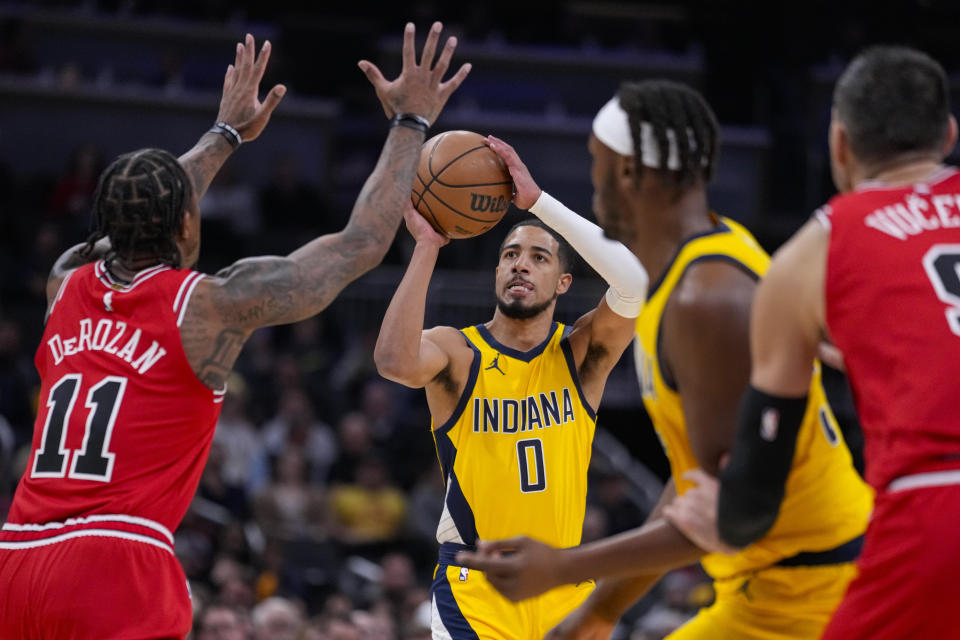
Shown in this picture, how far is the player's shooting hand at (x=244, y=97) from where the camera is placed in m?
5.59

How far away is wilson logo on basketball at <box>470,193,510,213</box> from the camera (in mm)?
5797

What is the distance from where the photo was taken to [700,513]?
3.41 m

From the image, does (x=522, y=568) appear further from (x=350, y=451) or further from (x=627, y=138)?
(x=350, y=451)

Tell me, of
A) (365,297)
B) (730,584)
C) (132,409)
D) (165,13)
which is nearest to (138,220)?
(132,409)

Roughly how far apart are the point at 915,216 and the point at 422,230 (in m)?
3.15

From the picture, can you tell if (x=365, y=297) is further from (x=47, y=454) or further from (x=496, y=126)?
(x=47, y=454)

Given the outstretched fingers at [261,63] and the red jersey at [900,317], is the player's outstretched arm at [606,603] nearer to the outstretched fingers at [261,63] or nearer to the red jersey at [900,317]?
the red jersey at [900,317]

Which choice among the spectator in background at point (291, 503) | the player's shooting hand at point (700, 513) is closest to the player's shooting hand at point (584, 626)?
the player's shooting hand at point (700, 513)

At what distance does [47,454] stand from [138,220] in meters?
0.92

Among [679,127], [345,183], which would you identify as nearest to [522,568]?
[679,127]

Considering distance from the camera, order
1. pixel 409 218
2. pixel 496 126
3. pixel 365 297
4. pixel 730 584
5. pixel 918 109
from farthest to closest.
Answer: pixel 496 126
pixel 365 297
pixel 409 218
pixel 730 584
pixel 918 109

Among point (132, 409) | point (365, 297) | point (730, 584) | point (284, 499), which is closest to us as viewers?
point (730, 584)

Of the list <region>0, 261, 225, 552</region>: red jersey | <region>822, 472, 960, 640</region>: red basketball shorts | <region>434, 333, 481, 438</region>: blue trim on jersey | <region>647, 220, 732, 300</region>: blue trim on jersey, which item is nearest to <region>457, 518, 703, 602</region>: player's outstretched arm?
Answer: <region>822, 472, 960, 640</region>: red basketball shorts

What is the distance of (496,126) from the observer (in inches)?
718
